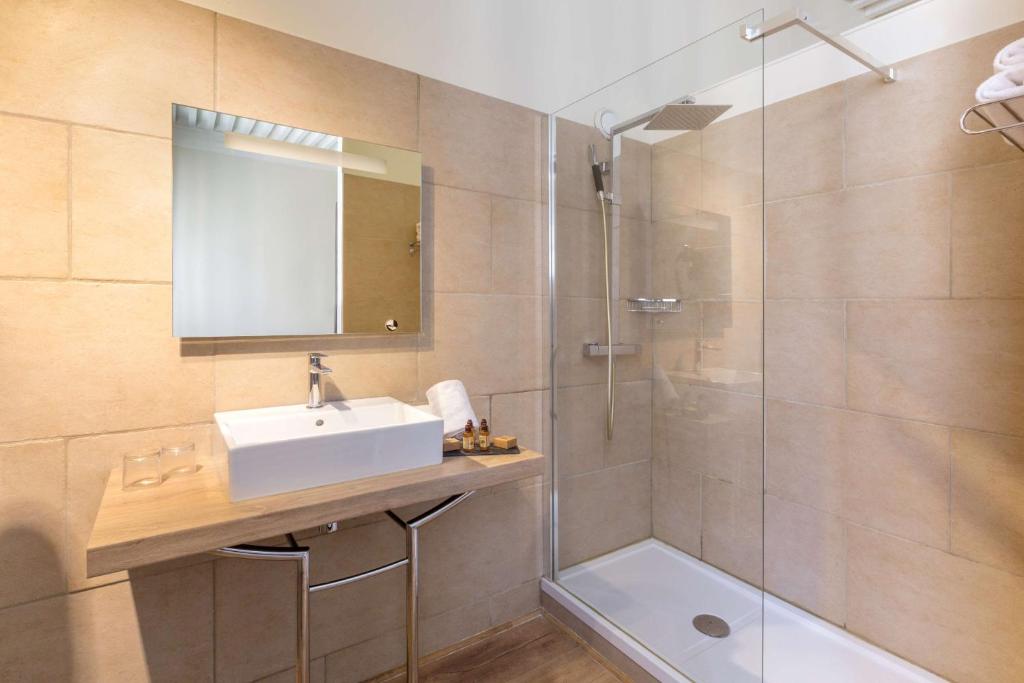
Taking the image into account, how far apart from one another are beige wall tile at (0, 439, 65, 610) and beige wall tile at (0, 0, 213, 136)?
32.2 inches

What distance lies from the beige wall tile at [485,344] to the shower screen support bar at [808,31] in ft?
3.69

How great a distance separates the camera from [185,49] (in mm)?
1318

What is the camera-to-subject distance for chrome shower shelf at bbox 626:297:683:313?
1.72 meters

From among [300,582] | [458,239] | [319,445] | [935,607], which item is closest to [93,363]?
[319,445]

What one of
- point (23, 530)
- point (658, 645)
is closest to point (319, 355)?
point (23, 530)

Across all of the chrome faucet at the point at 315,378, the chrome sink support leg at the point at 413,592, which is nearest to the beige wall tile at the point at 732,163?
the chrome sink support leg at the point at 413,592

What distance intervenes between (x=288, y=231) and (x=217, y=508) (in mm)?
810

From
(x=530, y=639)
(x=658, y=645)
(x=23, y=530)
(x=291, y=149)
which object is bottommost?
(x=530, y=639)

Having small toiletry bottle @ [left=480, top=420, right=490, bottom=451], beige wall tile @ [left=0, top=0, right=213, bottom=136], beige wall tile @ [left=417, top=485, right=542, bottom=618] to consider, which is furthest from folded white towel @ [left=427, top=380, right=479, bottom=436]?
beige wall tile @ [left=0, top=0, right=213, bottom=136]

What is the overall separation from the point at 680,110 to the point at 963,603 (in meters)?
1.83

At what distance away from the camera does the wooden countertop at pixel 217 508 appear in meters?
0.91

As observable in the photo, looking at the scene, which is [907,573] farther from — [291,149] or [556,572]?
[291,149]

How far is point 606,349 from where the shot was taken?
198cm

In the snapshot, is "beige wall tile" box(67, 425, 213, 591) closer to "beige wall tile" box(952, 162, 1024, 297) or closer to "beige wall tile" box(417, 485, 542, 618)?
"beige wall tile" box(417, 485, 542, 618)
